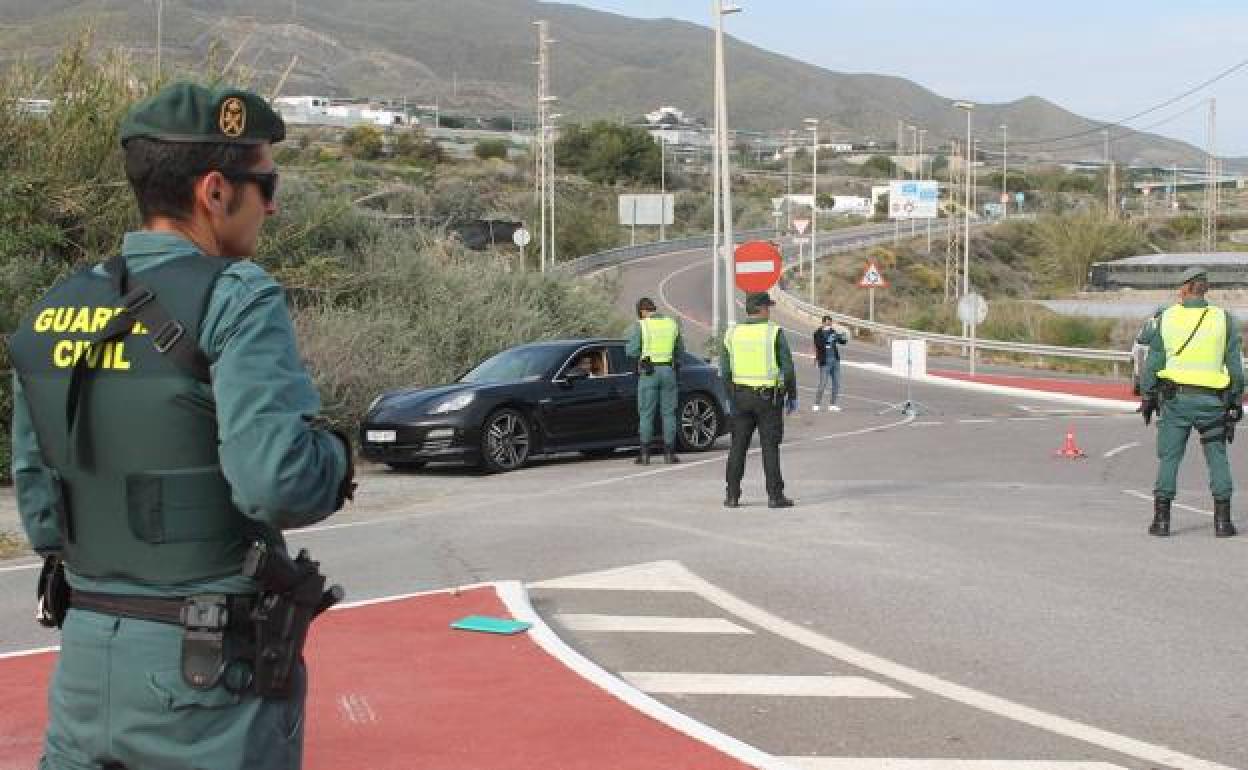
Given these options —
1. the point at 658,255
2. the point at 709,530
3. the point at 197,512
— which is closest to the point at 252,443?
the point at 197,512

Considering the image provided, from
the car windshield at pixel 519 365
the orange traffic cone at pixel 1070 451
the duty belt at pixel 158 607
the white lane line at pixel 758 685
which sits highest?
the duty belt at pixel 158 607

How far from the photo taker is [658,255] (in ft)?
315

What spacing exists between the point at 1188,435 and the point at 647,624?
5266 mm

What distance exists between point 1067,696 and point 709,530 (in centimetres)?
561

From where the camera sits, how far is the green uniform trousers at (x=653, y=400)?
19.3 metres

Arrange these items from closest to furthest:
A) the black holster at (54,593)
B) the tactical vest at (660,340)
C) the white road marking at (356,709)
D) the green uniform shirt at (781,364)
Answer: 1. the black holster at (54,593)
2. the white road marking at (356,709)
3. the green uniform shirt at (781,364)
4. the tactical vest at (660,340)

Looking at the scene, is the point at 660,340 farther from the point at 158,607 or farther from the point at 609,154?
the point at 609,154

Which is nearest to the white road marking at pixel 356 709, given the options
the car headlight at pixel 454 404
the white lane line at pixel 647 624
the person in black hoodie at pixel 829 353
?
the white lane line at pixel 647 624

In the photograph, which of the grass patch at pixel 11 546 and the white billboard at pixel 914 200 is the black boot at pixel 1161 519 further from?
the white billboard at pixel 914 200

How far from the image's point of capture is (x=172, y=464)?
309 centimetres

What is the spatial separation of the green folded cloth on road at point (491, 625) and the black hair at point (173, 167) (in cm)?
540

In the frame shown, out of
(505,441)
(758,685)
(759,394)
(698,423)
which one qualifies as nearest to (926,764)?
(758,685)

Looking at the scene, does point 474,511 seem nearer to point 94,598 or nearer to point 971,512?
point 971,512

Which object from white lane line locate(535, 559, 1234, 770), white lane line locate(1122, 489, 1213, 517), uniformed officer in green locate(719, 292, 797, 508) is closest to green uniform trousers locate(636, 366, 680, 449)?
uniformed officer in green locate(719, 292, 797, 508)
